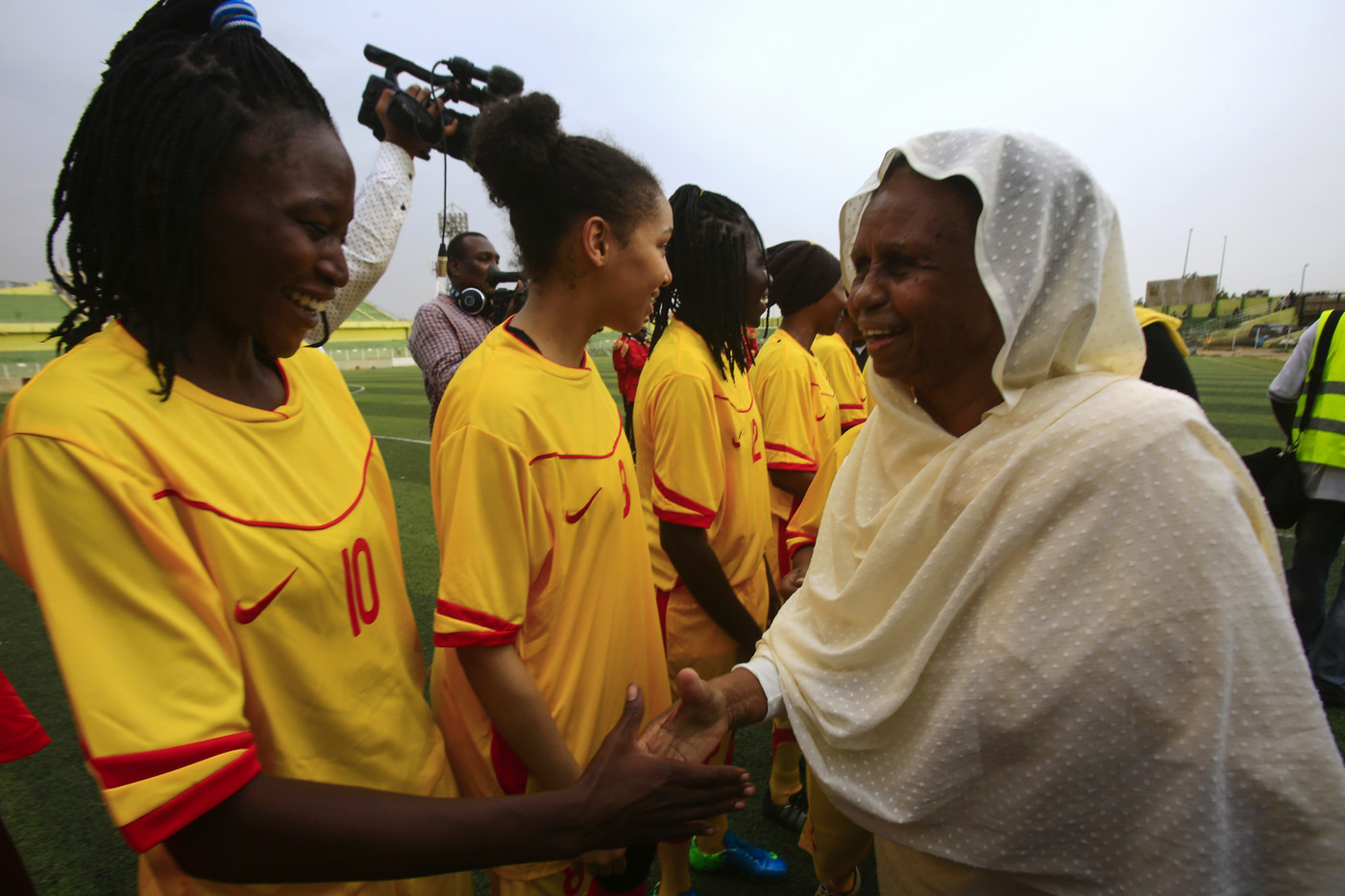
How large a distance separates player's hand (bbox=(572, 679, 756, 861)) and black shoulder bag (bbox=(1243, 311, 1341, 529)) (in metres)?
4.15

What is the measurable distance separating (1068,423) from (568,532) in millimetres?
1027

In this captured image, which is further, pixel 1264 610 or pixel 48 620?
pixel 1264 610

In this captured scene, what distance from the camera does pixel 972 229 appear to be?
1311 millimetres

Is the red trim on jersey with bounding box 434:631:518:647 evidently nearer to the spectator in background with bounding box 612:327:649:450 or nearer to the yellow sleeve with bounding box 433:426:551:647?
the yellow sleeve with bounding box 433:426:551:647

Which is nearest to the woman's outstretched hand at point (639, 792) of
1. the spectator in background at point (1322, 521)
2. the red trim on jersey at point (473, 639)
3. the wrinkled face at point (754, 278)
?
the red trim on jersey at point (473, 639)

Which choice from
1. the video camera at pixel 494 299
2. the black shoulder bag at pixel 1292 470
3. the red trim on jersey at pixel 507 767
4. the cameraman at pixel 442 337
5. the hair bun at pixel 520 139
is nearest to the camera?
the red trim on jersey at pixel 507 767

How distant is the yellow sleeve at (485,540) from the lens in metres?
1.38

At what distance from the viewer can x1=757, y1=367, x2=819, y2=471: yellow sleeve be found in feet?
10.0

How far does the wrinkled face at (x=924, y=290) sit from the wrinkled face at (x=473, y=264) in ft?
12.4

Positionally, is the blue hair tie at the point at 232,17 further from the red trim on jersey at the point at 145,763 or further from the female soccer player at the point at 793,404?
the female soccer player at the point at 793,404

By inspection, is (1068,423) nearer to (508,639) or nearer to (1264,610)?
(1264,610)

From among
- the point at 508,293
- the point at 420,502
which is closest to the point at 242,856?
the point at 508,293

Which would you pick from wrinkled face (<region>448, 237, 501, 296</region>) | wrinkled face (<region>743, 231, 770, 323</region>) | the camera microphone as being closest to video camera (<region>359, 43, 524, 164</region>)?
the camera microphone

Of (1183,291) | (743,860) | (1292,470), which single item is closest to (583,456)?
(743,860)
